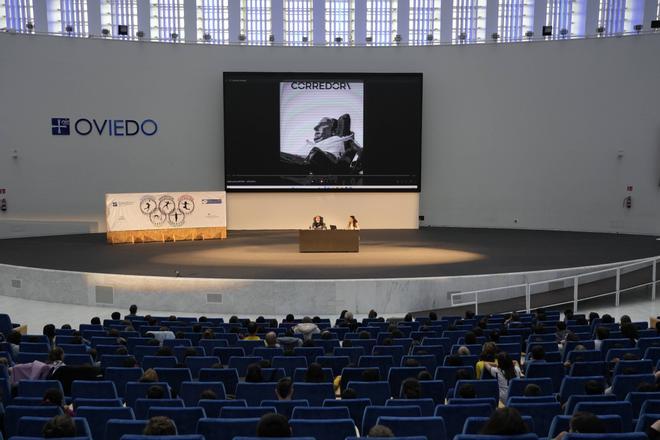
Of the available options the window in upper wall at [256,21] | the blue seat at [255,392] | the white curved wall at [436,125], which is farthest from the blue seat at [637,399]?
the window in upper wall at [256,21]

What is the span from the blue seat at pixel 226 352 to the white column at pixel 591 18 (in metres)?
23.7

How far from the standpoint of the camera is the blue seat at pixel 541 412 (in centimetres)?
573

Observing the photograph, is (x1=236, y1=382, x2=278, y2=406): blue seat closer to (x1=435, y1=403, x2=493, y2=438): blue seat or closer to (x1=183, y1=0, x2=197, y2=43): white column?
(x1=435, y1=403, x2=493, y2=438): blue seat

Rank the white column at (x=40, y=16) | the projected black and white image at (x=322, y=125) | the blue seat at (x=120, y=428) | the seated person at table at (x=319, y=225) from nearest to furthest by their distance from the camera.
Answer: the blue seat at (x=120, y=428) < the seated person at table at (x=319, y=225) < the white column at (x=40, y=16) < the projected black and white image at (x=322, y=125)

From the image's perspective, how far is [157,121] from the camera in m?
28.7

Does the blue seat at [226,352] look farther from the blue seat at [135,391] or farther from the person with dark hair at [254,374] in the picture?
the blue seat at [135,391]

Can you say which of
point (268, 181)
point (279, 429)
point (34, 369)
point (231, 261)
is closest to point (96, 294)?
point (231, 261)

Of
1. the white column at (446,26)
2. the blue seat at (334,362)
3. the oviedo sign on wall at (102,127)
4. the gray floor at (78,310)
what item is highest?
the white column at (446,26)

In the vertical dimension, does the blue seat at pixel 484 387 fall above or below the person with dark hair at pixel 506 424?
below

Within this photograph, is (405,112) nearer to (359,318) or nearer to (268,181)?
(268,181)

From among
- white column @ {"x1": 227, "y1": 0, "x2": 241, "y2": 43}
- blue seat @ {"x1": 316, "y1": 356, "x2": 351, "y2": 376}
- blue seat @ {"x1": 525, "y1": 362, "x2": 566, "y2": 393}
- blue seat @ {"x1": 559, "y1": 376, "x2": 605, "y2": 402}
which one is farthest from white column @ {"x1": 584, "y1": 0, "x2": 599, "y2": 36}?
blue seat @ {"x1": 559, "y1": 376, "x2": 605, "y2": 402}

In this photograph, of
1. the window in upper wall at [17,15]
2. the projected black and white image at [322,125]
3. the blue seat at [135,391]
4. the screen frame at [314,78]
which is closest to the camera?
the blue seat at [135,391]

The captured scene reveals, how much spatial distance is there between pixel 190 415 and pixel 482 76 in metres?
26.0

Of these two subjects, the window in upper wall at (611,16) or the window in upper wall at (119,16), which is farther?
the window in upper wall at (119,16)
